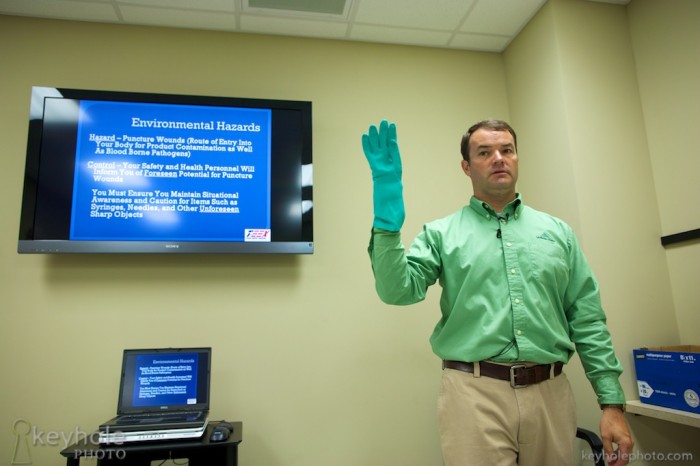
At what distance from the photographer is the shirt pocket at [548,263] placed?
1.43 m

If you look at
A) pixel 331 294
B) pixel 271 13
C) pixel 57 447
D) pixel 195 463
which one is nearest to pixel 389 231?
pixel 331 294

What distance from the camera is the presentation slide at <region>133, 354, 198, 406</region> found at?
1.91 m

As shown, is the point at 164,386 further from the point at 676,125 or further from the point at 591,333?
the point at 676,125

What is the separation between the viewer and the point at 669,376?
1877mm

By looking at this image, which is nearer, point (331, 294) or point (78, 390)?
point (78, 390)

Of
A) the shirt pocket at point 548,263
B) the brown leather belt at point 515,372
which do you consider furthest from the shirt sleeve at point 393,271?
the shirt pocket at point 548,263

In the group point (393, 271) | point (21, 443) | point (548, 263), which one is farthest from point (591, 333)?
point (21, 443)

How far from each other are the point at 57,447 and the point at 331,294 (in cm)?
144

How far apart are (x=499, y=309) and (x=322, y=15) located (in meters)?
1.89

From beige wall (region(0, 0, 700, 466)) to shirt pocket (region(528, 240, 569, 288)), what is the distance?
800 millimetres

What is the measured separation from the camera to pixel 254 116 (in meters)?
2.39

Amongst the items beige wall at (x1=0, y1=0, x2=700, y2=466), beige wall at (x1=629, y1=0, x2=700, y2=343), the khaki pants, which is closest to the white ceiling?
beige wall at (x1=0, y1=0, x2=700, y2=466)

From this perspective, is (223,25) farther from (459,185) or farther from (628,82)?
(628,82)

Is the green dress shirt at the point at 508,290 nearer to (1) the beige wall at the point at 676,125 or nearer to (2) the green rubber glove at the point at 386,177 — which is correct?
(2) the green rubber glove at the point at 386,177
